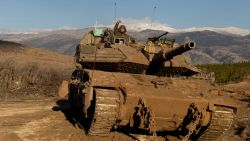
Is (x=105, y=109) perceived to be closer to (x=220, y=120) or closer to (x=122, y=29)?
(x=220, y=120)

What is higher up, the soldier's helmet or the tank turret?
the soldier's helmet

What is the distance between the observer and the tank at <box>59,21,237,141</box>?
11438 mm

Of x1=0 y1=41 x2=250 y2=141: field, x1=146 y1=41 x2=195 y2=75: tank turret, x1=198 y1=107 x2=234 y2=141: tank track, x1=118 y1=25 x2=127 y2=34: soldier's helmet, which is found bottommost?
x1=0 y1=41 x2=250 y2=141: field

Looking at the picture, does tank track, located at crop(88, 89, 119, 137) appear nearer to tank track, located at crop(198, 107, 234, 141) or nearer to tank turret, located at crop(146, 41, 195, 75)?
tank turret, located at crop(146, 41, 195, 75)

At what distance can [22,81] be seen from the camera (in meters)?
27.0

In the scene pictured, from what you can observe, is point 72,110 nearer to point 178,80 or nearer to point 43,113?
point 43,113

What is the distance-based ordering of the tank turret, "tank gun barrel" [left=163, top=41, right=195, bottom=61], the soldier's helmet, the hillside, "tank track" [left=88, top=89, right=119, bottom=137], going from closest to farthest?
"tank track" [left=88, top=89, right=119, bottom=137], "tank gun barrel" [left=163, top=41, right=195, bottom=61], the tank turret, the soldier's helmet, the hillside

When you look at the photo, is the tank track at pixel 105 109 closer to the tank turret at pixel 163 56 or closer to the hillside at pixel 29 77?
the tank turret at pixel 163 56

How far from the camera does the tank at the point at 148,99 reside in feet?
37.5

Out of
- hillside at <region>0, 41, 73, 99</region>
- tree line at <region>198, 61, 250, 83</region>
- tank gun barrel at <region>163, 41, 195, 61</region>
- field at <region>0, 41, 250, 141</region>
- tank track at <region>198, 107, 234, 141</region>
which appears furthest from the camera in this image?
tree line at <region>198, 61, 250, 83</region>

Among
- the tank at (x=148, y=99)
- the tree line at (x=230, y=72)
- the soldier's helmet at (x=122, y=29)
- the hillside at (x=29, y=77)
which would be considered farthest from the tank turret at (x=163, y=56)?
the tree line at (x=230, y=72)

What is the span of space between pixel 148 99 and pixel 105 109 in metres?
1.17

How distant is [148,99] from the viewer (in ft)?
38.0

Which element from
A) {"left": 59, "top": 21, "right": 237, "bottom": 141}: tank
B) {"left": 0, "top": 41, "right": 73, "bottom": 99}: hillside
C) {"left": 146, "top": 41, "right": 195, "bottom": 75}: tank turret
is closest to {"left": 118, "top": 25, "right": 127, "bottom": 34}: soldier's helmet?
{"left": 59, "top": 21, "right": 237, "bottom": 141}: tank
